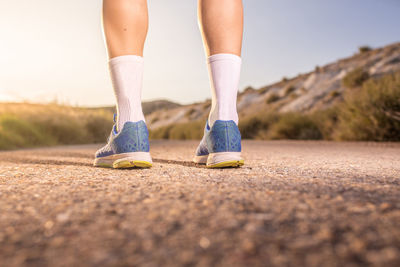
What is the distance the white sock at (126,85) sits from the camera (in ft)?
5.75

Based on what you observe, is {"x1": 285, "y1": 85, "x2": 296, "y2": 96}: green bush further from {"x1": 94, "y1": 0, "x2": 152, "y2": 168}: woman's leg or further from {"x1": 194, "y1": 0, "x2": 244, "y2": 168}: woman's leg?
{"x1": 94, "y1": 0, "x2": 152, "y2": 168}: woman's leg

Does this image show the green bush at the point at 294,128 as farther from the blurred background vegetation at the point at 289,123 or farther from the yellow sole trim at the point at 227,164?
the yellow sole trim at the point at 227,164

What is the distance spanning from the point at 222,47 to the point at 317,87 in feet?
60.8

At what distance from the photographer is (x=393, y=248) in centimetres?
58

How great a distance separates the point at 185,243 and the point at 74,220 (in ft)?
1.06

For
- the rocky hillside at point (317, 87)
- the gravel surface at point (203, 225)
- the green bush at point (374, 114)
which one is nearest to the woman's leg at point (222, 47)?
the gravel surface at point (203, 225)

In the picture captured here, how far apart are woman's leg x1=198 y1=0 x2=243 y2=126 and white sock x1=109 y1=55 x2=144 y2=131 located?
44 cm

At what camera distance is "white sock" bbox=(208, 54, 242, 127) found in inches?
71.1

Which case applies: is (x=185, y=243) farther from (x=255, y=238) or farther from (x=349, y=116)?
(x=349, y=116)

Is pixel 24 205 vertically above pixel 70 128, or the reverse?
pixel 70 128

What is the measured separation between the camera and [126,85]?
1769 millimetres

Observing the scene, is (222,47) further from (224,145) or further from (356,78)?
(356,78)

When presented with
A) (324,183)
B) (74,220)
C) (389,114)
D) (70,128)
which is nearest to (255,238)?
(74,220)

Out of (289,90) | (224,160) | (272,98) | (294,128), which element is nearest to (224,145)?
(224,160)
